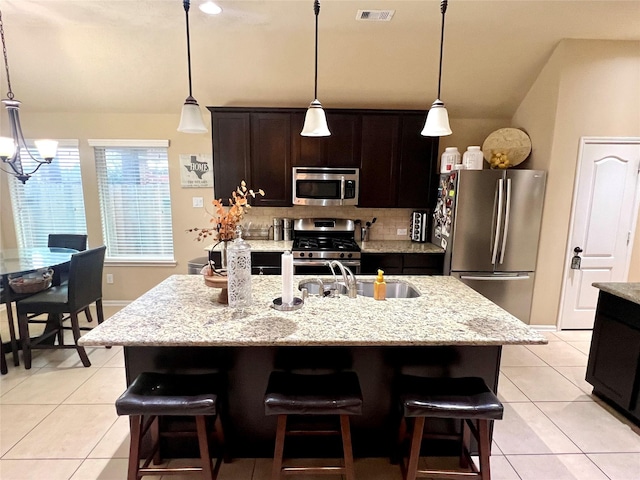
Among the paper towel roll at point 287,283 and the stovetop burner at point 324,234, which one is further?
the stovetop burner at point 324,234

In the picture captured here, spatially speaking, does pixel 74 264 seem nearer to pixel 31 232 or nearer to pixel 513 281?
pixel 31 232

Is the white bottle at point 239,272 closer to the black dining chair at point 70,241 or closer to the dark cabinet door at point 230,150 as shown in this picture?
the dark cabinet door at point 230,150

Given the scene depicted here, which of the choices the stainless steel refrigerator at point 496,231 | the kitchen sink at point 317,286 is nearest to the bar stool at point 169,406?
the kitchen sink at point 317,286

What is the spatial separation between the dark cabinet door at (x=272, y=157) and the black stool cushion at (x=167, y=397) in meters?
2.61

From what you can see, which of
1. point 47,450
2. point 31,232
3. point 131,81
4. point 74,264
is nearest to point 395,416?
point 47,450

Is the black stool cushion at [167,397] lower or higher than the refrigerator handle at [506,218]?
lower

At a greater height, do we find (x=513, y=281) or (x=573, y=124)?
(x=573, y=124)

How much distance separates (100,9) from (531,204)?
170 inches

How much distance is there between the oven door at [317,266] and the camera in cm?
363

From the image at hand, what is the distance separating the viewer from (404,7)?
2.79 m

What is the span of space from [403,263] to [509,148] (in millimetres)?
1699

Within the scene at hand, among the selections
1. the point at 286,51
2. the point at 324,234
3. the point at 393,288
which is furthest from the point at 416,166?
the point at 393,288

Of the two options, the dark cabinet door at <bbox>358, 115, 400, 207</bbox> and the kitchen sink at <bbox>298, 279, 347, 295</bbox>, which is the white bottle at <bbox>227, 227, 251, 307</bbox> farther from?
the dark cabinet door at <bbox>358, 115, 400, 207</bbox>

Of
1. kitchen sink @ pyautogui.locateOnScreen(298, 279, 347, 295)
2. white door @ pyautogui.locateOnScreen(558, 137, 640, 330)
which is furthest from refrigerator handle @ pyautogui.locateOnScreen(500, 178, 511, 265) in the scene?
kitchen sink @ pyautogui.locateOnScreen(298, 279, 347, 295)
